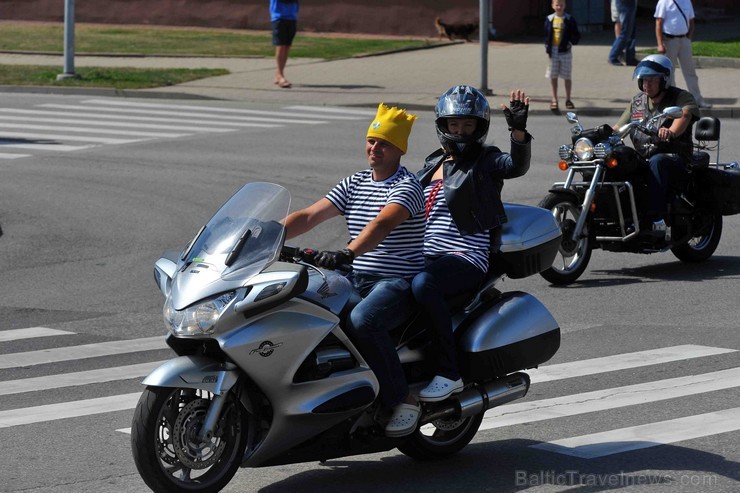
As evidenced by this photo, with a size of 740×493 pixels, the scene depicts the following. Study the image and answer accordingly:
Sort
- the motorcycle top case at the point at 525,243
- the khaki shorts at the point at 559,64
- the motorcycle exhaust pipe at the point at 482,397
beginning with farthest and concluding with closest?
1. the khaki shorts at the point at 559,64
2. the motorcycle top case at the point at 525,243
3. the motorcycle exhaust pipe at the point at 482,397

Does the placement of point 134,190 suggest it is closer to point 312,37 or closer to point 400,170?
point 400,170

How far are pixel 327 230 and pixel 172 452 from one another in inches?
330

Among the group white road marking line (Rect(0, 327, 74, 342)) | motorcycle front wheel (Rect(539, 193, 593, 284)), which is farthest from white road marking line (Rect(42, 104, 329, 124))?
white road marking line (Rect(0, 327, 74, 342))

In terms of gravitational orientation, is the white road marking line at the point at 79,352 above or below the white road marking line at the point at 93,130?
below

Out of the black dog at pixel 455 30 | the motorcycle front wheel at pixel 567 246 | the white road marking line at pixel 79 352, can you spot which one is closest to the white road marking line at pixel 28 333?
the white road marking line at pixel 79 352

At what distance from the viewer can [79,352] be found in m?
9.37

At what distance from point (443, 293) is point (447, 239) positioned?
48cm

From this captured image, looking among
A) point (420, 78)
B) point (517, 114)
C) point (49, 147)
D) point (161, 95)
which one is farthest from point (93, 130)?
point (517, 114)

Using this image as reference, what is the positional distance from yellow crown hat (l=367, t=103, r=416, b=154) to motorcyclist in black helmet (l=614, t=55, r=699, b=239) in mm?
6053

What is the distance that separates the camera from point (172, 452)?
5.79 m

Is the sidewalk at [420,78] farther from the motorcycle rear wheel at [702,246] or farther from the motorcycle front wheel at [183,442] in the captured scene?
the motorcycle front wheel at [183,442]

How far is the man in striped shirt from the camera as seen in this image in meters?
6.18

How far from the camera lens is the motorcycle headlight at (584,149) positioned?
1198 centimetres

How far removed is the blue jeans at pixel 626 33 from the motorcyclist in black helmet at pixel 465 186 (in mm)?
20688
